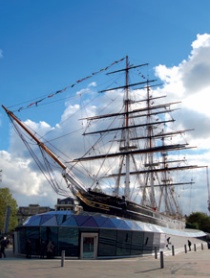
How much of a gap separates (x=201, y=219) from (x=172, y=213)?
4537 cm

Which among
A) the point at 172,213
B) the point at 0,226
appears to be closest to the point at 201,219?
the point at 172,213

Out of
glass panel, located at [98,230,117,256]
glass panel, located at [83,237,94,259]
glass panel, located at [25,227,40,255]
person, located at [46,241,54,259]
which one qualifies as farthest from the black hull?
person, located at [46,241,54,259]

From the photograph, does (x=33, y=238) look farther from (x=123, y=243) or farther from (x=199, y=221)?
(x=199, y=221)

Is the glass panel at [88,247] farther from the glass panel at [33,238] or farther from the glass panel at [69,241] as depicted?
the glass panel at [33,238]

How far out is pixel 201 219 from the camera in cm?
11194

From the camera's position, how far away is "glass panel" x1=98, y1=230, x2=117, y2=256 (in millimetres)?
27000

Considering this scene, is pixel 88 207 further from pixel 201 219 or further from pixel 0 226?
pixel 201 219

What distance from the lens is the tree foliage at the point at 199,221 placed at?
108 m

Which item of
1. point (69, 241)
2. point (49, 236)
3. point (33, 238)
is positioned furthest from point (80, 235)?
point (33, 238)

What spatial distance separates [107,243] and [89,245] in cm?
156

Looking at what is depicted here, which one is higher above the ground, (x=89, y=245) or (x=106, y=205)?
(x=106, y=205)

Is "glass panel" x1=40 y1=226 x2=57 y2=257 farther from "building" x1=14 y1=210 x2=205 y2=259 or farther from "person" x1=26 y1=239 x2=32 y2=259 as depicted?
"person" x1=26 y1=239 x2=32 y2=259

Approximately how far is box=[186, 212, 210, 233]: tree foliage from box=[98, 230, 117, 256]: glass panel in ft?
272

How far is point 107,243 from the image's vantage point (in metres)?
27.4
